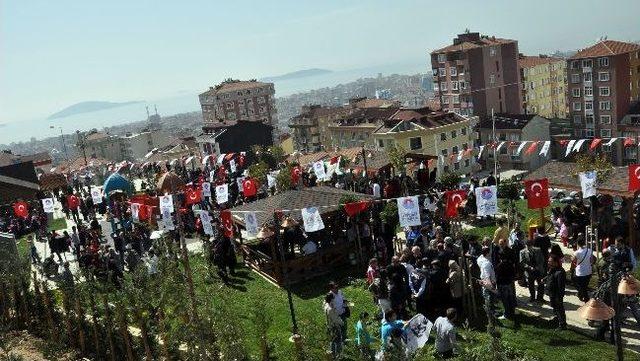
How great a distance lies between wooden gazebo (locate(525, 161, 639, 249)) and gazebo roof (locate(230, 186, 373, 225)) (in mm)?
7321

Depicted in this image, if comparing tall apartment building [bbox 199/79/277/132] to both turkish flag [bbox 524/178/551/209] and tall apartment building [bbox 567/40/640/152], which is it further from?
turkish flag [bbox 524/178/551/209]

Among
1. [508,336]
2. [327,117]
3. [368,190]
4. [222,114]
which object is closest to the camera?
[508,336]

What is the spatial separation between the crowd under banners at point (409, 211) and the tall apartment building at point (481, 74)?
75324 mm

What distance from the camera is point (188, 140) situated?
96.3m

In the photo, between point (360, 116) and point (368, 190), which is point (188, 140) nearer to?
point (360, 116)

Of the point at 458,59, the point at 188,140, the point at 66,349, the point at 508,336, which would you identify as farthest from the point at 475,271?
the point at 188,140

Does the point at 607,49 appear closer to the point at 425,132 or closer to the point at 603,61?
the point at 603,61

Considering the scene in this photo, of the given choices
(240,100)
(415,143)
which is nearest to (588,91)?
(415,143)

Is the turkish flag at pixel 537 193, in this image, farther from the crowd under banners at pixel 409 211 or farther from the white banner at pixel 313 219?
the white banner at pixel 313 219

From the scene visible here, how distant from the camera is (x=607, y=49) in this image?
245 ft

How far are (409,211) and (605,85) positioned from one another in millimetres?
71339

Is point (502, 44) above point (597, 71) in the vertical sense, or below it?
above

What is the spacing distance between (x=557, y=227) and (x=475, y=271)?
600cm

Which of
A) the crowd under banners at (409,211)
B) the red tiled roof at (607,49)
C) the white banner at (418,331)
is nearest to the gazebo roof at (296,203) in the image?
the crowd under banners at (409,211)
